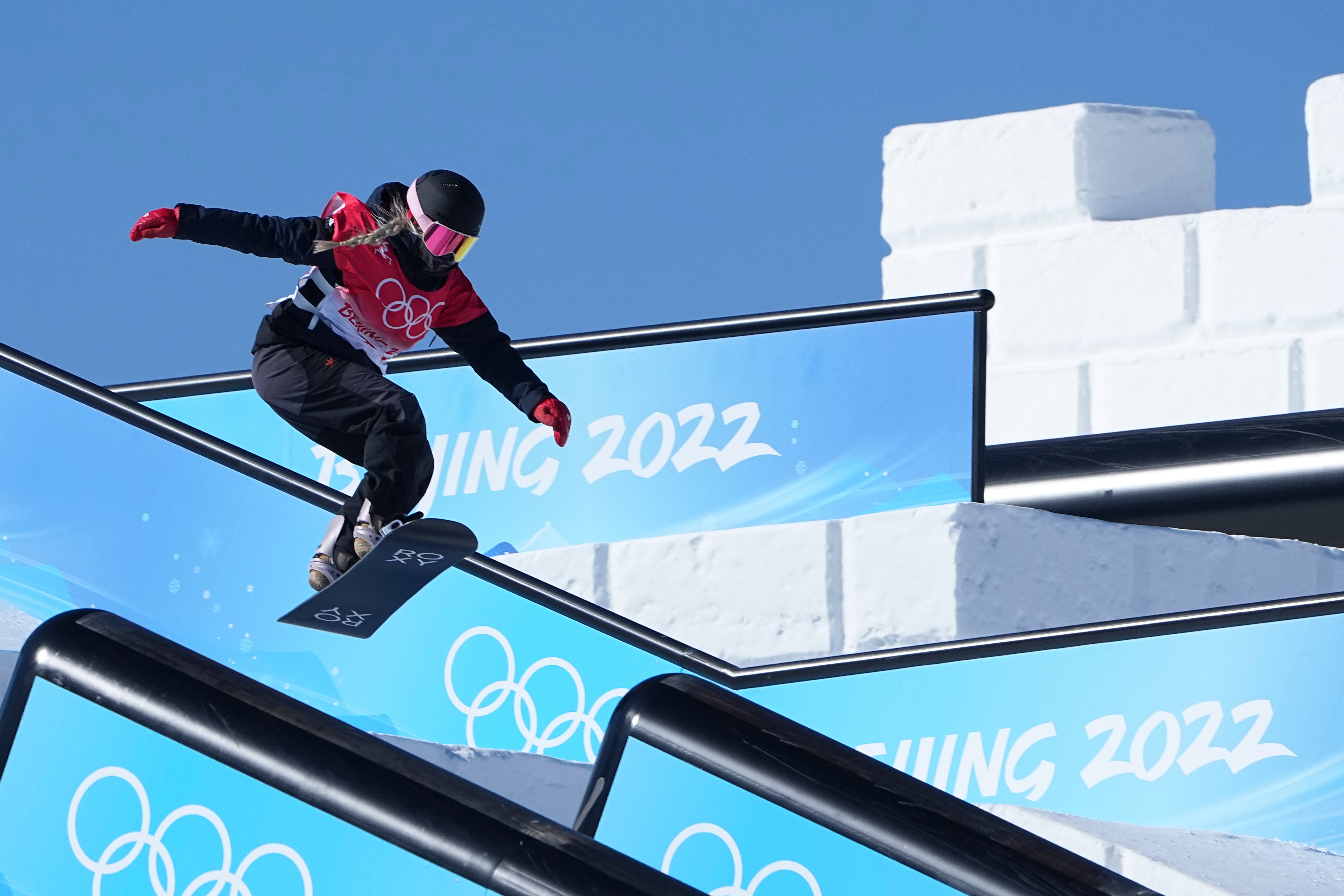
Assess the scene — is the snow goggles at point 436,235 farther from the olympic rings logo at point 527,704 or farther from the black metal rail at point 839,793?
the black metal rail at point 839,793

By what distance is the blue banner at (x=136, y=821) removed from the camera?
2.16m

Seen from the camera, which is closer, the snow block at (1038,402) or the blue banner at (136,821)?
the blue banner at (136,821)

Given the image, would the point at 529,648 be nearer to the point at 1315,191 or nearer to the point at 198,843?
the point at 198,843

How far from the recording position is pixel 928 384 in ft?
16.8

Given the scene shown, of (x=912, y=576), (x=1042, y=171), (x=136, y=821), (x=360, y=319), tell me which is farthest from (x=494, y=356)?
(x=1042, y=171)

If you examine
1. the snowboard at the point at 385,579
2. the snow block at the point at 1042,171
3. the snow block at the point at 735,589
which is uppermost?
A: the snow block at the point at 1042,171

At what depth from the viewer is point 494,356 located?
396 cm

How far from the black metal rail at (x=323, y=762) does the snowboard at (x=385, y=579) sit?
45.7 inches

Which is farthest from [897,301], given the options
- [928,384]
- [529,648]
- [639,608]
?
[529,648]

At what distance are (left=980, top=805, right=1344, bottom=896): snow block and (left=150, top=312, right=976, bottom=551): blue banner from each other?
5.70 ft

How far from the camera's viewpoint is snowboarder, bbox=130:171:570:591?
3.53 metres

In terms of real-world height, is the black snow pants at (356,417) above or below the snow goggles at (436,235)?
below

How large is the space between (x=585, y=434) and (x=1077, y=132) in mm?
3950

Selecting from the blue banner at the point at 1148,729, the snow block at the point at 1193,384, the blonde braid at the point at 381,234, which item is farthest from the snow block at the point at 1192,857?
the snow block at the point at 1193,384
